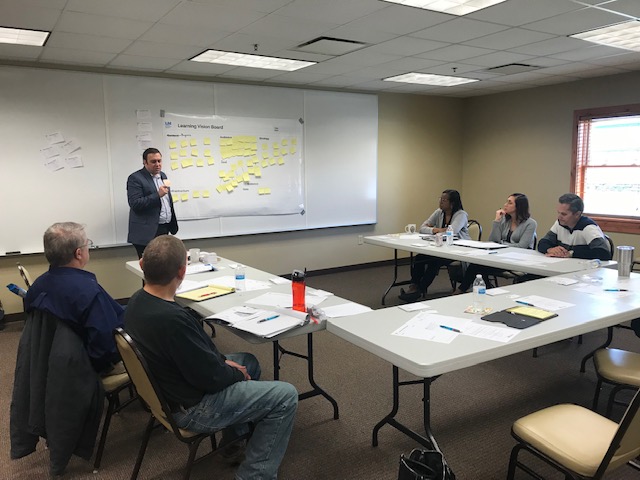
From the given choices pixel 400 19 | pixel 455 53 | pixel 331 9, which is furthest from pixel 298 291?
pixel 455 53

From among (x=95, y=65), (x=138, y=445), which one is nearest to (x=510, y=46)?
(x=95, y=65)

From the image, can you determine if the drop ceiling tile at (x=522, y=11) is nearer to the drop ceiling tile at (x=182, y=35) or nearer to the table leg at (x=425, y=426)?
the drop ceiling tile at (x=182, y=35)

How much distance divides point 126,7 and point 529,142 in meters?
5.50

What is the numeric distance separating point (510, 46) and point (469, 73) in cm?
125

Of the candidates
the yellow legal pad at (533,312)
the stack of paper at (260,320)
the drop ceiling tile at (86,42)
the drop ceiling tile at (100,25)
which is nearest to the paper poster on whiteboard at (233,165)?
the drop ceiling tile at (86,42)

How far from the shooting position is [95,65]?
4680 mm

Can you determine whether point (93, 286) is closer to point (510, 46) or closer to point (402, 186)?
point (510, 46)

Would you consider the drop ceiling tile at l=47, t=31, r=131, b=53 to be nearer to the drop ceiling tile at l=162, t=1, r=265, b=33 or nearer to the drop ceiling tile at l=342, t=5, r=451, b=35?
the drop ceiling tile at l=162, t=1, r=265, b=33

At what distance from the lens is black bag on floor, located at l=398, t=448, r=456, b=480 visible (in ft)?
5.55

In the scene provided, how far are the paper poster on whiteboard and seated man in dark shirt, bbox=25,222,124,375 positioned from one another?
9.97 feet

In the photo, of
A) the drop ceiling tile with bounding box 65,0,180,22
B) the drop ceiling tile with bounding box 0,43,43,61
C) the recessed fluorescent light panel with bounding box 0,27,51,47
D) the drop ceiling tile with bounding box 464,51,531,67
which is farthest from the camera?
the drop ceiling tile with bounding box 464,51,531,67

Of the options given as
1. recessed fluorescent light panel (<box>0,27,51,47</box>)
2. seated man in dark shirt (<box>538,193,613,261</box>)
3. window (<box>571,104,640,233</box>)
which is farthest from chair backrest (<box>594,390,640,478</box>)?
window (<box>571,104,640,233</box>)

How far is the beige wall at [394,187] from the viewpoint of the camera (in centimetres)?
606

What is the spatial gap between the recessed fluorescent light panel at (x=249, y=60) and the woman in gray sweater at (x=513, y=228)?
7.87ft
